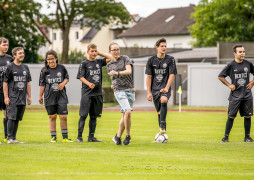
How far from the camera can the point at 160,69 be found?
12.6 m

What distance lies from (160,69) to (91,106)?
1.70 m

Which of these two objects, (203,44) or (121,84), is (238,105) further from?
(203,44)

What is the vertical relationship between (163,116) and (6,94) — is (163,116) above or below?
below

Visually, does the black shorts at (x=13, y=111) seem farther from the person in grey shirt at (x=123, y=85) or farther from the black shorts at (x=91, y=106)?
the person in grey shirt at (x=123, y=85)

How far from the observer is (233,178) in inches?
324

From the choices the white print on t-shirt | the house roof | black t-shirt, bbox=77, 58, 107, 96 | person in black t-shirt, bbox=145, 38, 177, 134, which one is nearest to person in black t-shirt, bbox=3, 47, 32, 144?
black t-shirt, bbox=77, 58, 107, 96

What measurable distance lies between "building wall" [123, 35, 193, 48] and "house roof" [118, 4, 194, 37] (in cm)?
79

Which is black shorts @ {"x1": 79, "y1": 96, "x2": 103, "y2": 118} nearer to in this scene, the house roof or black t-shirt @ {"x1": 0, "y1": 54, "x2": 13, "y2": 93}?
black t-shirt @ {"x1": 0, "y1": 54, "x2": 13, "y2": 93}

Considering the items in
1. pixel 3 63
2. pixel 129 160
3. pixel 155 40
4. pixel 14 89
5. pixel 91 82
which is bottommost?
pixel 129 160

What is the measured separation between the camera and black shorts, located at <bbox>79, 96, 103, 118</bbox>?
1288 centimetres

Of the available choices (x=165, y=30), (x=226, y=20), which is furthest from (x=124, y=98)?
(x=165, y=30)

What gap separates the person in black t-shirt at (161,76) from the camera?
12.4 metres

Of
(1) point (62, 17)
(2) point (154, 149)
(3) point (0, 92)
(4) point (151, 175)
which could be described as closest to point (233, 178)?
(4) point (151, 175)

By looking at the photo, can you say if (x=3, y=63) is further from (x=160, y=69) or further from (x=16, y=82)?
(x=160, y=69)
